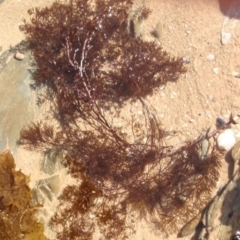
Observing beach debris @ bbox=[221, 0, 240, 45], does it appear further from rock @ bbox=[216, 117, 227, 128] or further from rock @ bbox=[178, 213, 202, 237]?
rock @ bbox=[178, 213, 202, 237]

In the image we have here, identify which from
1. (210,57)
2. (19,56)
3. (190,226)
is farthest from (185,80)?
(19,56)

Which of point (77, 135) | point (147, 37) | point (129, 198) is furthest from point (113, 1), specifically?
point (129, 198)

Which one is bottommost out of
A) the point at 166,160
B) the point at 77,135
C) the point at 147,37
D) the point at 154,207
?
the point at 154,207

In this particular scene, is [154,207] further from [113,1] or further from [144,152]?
[113,1]

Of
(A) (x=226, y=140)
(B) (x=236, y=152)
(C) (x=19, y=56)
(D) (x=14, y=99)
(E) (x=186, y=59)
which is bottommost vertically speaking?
(B) (x=236, y=152)

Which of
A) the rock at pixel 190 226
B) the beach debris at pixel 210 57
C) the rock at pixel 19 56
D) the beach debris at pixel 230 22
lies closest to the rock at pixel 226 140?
the rock at pixel 190 226

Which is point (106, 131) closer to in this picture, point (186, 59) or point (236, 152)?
point (186, 59)
